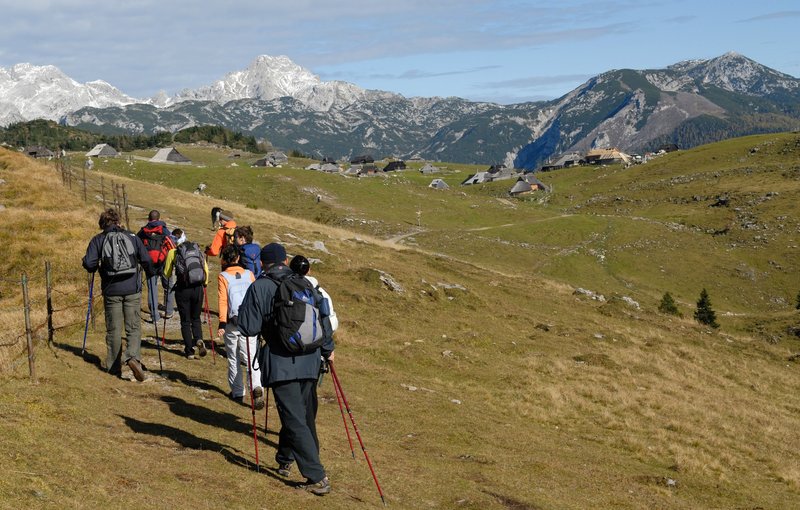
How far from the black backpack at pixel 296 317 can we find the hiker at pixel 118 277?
18.5 feet

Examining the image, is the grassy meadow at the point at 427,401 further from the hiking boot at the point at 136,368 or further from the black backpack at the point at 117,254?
the black backpack at the point at 117,254

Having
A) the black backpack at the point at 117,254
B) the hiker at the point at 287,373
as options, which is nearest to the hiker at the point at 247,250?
the black backpack at the point at 117,254

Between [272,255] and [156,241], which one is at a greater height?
[272,255]

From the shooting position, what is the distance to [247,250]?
Answer: 15141mm

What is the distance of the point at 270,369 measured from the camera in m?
10.4

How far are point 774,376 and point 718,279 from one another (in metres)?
50.6

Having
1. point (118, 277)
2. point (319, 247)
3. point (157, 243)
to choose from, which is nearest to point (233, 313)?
point (118, 277)

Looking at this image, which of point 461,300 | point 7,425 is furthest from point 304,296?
point 461,300

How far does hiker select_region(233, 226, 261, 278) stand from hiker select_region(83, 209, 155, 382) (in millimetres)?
2002

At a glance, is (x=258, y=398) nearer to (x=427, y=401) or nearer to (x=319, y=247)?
(x=427, y=401)

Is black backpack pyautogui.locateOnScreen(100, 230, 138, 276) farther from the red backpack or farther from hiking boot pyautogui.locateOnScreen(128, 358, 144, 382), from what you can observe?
the red backpack

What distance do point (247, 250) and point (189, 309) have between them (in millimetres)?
3469

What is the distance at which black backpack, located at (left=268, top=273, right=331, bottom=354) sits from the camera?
33.6 feet

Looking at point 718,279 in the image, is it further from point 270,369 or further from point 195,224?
point 270,369
